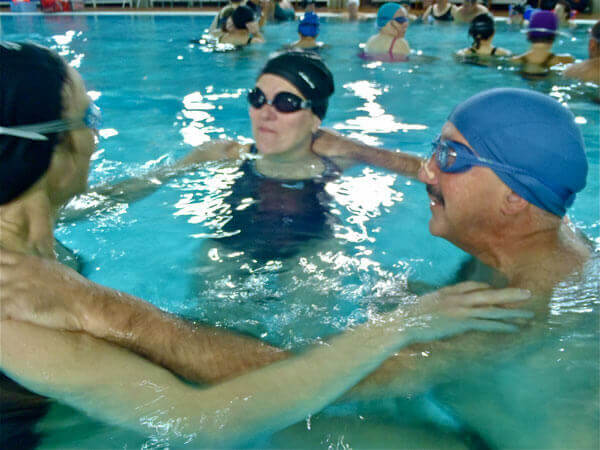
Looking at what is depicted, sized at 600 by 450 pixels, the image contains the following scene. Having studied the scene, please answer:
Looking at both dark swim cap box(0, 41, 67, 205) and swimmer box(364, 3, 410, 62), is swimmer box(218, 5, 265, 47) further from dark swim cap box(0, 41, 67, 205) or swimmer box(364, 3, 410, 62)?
dark swim cap box(0, 41, 67, 205)

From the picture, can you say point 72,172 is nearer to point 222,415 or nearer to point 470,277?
point 222,415

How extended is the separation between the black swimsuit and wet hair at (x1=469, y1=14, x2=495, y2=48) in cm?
826

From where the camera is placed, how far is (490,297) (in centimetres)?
220

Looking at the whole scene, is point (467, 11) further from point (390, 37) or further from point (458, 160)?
point (458, 160)

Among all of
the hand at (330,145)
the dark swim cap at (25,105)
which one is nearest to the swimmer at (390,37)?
the hand at (330,145)

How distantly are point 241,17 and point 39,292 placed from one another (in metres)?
12.3

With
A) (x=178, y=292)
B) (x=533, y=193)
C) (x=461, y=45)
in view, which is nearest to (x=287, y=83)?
(x=178, y=292)

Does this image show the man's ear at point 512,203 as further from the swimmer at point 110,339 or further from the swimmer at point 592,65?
the swimmer at point 592,65

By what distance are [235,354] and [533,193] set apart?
158cm

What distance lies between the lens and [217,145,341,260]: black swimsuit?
385 cm

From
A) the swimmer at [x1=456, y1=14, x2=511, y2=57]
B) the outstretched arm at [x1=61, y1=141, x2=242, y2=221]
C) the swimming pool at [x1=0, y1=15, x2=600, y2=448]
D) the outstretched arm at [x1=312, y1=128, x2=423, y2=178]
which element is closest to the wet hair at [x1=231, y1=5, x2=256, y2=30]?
the swimming pool at [x1=0, y1=15, x2=600, y2=448]

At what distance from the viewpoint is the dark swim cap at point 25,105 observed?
1724mm

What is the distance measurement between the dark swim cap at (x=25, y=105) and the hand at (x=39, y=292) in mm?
258

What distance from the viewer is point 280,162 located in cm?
439
